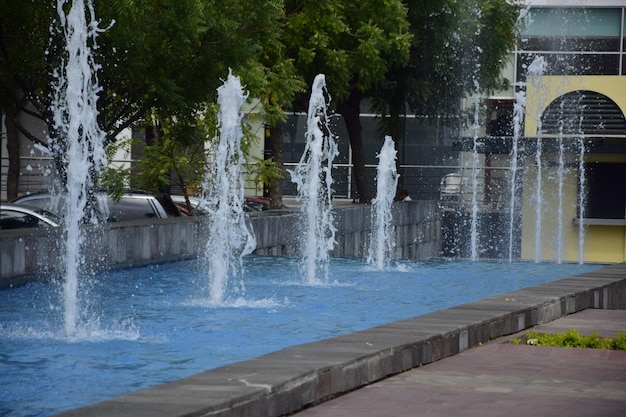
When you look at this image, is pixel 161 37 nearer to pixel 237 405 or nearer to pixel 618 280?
pixel 618 280

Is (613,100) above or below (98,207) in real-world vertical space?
above

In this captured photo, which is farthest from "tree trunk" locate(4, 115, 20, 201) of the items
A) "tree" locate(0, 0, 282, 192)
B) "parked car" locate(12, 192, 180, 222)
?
"tree" locate(0, 0, 282, 192)

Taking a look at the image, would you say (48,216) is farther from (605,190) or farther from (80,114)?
(605,190)

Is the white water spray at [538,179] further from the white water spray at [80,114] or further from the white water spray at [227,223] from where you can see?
the white water spray at [80,114]

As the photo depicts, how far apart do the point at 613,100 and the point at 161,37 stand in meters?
18.0

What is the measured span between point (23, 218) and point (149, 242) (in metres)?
2.03

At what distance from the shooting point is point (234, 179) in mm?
32156

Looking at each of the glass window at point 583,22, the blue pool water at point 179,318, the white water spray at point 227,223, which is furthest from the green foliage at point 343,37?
the glass window at point 583,22

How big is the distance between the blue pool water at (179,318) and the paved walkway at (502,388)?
1661 millimetres

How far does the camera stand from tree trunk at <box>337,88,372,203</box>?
3731 centimetres

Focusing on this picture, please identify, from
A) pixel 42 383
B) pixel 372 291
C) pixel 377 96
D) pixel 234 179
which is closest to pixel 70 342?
pixel 42 383

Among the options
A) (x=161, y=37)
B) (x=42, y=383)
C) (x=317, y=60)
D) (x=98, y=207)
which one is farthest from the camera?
(x=317, y=60)

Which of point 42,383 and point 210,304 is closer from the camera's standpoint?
point 42,383

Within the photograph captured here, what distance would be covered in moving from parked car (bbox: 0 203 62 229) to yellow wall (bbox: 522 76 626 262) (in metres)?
18.8
